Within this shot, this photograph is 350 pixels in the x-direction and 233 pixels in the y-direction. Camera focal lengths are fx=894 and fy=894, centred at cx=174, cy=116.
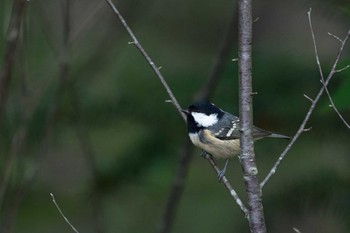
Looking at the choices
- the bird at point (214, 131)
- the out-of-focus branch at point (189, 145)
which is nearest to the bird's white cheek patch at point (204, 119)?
the bird at point (214, 131)

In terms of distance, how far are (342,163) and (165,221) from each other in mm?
993

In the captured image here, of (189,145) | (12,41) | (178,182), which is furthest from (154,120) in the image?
(12,41)

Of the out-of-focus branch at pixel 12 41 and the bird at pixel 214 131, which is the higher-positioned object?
the out-of-focus branch at pixel 12 41

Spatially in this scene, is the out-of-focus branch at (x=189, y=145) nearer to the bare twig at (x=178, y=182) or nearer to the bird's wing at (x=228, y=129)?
the bare twig at (x=178, y=182)

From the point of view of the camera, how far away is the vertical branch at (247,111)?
2914 mm

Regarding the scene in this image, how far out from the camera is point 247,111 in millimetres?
2953

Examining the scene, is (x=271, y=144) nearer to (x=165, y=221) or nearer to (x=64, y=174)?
(x=165, y=221)

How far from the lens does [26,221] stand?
5367 millimetres

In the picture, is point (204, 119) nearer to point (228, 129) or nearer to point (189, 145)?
point (228, 129)

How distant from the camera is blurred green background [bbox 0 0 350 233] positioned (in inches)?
179

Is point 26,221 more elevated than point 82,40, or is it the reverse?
point 82,40

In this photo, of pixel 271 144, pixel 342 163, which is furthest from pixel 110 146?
pixel 342 163

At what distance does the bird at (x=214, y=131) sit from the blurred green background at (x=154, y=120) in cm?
29

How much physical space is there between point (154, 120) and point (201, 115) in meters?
0.69
